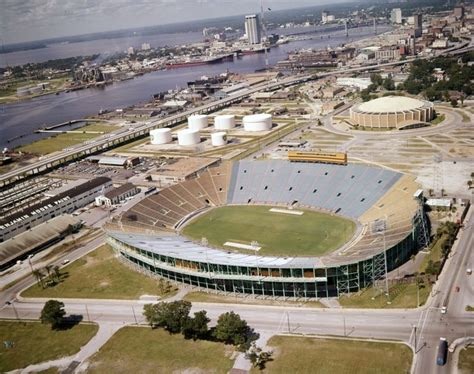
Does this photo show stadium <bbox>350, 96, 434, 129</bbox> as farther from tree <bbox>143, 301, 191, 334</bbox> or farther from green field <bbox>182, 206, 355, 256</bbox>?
tree <bbox>143, 301, 191, 334</bbox>

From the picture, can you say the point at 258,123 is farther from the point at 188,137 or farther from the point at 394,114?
the point at 394,114

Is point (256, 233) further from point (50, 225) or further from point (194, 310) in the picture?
point (50, 225)

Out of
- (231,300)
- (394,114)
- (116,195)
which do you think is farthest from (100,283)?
(394,114)

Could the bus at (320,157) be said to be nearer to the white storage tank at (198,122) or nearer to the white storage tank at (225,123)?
the white storage tank at (225,123)

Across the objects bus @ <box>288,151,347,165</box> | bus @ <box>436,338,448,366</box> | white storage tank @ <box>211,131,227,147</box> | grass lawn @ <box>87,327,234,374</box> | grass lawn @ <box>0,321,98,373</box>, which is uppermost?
bus @ <box>288,151,347,165</box>

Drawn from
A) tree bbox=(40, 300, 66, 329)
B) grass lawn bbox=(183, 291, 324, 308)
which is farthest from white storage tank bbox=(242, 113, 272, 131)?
tree bbox=(40, 300, 66, 329)

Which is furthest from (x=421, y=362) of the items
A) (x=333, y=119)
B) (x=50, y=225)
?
(x=333, y=119)
